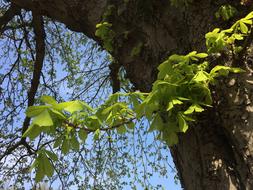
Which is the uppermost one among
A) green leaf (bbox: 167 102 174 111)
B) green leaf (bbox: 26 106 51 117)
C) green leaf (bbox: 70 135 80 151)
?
green leaf (bbox: 167 102 174 111)

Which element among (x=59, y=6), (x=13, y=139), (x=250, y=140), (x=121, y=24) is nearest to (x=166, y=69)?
(x=250, y=140)

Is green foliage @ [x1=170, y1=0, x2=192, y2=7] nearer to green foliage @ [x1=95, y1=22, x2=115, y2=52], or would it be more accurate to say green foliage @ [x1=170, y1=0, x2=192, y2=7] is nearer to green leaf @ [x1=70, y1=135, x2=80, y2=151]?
green foliage @ [x1=95, y1=22, x2=115, y2=52]

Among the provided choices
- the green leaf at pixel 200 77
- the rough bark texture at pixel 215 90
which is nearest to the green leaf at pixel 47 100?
the green leaf at pixel 200 77

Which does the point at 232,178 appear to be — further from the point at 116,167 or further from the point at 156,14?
the point at 116,167

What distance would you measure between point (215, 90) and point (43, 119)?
0.92 meters

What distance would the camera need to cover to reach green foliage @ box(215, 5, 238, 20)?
7.02 ft

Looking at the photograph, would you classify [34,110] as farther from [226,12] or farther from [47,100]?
[226,12]

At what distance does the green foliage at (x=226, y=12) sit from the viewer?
7.02ft

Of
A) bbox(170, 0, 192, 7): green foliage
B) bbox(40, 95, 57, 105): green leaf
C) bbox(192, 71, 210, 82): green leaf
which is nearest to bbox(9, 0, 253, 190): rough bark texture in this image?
bbox(170, 0, 192, 7): green foliage

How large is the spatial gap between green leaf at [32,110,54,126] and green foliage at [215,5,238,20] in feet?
3.68

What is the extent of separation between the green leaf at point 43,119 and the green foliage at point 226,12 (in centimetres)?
112

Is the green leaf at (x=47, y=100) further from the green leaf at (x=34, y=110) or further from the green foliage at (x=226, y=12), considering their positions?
the green foliage at (x=226, y=12)

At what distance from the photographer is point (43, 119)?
1428 mm

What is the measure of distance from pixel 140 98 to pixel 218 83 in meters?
0.44
